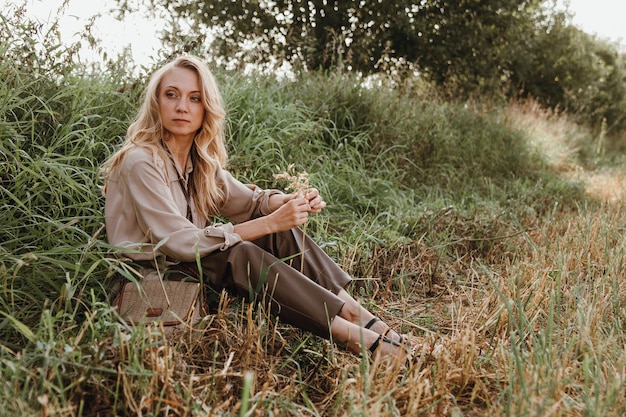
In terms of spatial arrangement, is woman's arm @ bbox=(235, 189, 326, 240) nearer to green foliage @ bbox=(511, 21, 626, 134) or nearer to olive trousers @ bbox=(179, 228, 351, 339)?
olive trousers @ bbox=(179, 228, 351, 339)

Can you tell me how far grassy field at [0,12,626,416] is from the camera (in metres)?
1.68

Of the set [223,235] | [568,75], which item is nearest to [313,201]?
[223,235]

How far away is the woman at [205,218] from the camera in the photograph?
7.51ft

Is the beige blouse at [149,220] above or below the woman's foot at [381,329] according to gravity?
above

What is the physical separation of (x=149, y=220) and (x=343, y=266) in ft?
4.48

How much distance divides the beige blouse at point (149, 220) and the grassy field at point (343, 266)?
15cm

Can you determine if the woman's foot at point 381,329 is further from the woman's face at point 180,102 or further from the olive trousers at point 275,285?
the woman's face at point 180,102

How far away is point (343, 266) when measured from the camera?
3260mm

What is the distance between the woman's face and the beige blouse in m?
0.23

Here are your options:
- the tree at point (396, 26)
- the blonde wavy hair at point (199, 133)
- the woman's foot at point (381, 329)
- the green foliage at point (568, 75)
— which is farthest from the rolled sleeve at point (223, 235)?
the green foliage at point (568, 75)

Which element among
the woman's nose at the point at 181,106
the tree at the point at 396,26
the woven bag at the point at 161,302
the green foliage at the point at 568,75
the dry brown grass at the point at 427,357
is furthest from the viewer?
the green foliage at the point at 568,75

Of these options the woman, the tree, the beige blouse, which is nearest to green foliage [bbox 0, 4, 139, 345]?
the beige blouse

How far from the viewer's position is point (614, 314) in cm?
247

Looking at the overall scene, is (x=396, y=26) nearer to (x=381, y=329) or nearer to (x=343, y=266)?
(x=343, y=266)
